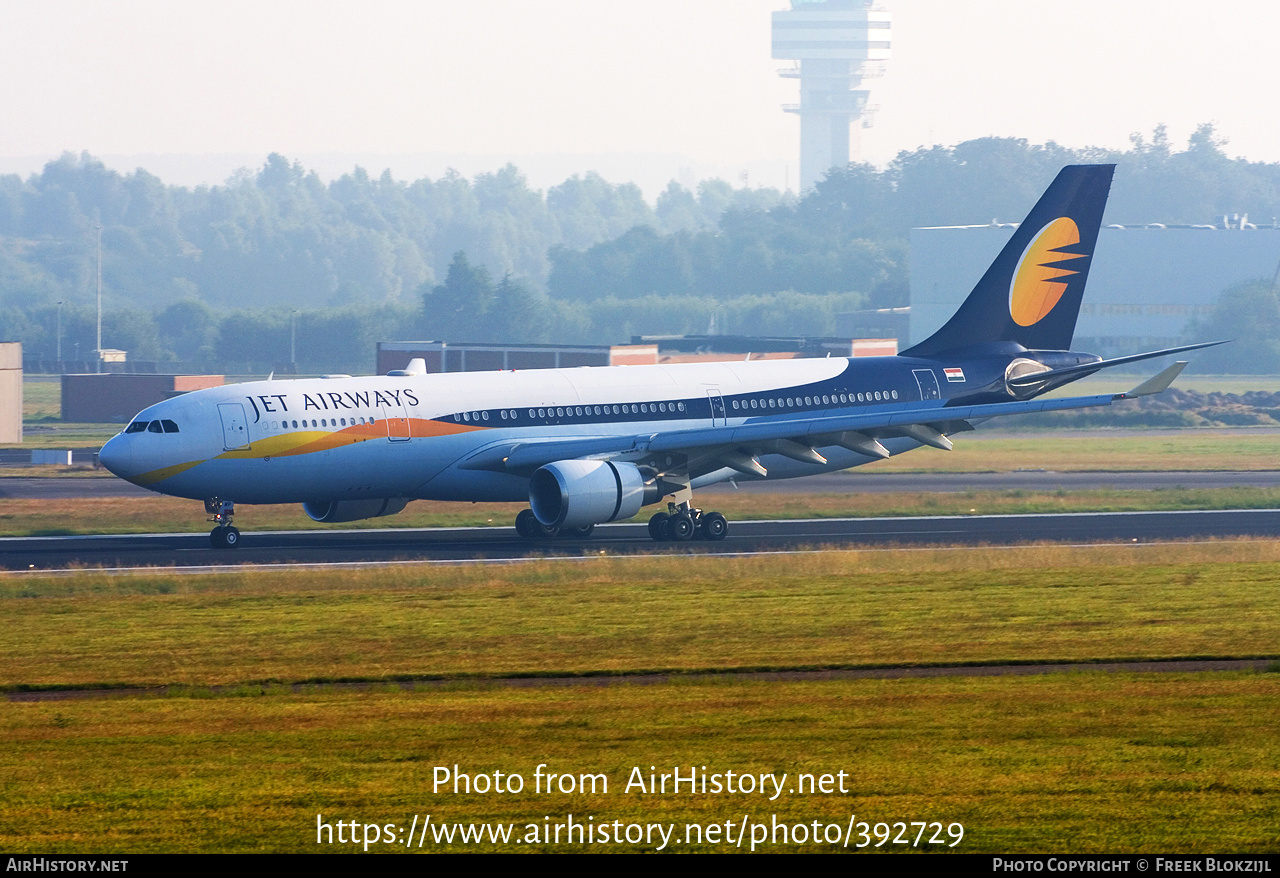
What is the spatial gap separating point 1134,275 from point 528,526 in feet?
458

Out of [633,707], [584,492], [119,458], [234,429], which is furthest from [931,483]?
[633,707]

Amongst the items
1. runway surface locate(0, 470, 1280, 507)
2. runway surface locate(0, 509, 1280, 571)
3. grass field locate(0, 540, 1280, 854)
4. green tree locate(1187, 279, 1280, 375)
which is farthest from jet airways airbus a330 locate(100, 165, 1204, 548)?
green tree locate(1187, 279, 1280, 375)

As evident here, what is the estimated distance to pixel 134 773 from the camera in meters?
17.5

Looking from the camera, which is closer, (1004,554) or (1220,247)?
(1004,554)

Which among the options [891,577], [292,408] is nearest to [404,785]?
[891,577]

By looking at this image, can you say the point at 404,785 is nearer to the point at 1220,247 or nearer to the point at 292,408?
the point at 292,408

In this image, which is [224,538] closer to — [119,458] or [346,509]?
[346,509]

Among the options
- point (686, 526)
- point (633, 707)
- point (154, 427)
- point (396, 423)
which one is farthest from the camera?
point (686, 526)

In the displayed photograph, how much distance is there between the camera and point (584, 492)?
141ft

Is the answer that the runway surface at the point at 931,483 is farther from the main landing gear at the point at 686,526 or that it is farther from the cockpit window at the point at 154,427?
the cockpit window at the point at 154,427

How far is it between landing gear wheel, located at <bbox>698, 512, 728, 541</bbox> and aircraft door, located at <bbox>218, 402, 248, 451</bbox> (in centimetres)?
1278

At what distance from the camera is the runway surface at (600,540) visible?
41750 millimetres

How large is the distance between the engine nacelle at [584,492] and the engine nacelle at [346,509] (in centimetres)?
439

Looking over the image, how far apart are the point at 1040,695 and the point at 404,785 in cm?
943
